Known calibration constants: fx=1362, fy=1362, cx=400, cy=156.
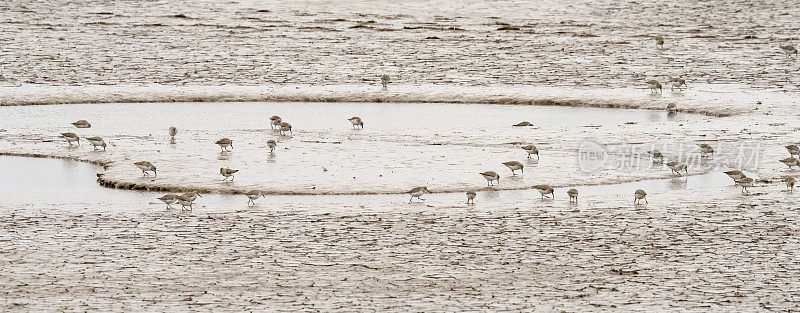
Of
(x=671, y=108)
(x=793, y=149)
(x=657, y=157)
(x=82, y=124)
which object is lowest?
(x=657, y=157)

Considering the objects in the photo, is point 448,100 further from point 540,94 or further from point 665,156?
point 665,156

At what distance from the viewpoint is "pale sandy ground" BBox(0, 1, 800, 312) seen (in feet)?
47.9

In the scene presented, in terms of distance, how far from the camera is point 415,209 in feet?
62.1

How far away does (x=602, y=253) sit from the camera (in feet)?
53.4

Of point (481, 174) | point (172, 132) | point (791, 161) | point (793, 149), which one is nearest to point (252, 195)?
point (481, 174)

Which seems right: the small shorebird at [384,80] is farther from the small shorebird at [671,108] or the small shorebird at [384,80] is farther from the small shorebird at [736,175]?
the small shorebird at [736,175]

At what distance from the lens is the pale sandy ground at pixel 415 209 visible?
47.9 feet

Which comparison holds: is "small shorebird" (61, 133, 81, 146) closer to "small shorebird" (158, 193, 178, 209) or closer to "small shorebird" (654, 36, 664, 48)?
"small shorebird" (158, 193, 178, 209)

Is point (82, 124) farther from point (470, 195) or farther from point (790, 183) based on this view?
point (790, 183)

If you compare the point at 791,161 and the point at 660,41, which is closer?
A: the point at 791,161

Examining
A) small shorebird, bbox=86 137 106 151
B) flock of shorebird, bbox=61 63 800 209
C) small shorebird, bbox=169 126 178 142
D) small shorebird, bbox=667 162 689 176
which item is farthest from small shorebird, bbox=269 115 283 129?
small shorebird, bbox=667 162 689 176

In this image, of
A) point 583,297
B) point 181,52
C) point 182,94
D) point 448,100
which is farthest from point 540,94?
point 583,297

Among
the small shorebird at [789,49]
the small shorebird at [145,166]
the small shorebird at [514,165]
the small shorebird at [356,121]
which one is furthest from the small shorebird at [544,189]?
the small shorebird at [789,49]

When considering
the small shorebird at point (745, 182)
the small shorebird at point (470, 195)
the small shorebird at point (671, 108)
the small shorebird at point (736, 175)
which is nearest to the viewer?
the small shorebird at point (470, 195)
